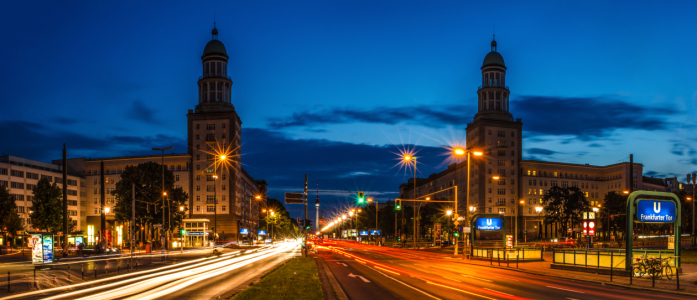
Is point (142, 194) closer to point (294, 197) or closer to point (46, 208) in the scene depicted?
point (46, 208)

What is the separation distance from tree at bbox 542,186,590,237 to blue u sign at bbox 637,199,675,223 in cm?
9967

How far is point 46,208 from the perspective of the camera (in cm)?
8888

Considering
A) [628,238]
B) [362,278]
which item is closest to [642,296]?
[628,238]

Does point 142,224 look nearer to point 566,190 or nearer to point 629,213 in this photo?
point 629,213

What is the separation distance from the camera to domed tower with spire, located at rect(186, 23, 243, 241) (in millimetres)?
129875

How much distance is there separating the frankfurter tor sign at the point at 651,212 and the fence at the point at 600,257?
1.88 ft

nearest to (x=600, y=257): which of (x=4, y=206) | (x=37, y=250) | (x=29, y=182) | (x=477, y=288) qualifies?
(x=477, y=288)

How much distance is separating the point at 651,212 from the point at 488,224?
1912 centimetres

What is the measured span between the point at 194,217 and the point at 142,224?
153ft

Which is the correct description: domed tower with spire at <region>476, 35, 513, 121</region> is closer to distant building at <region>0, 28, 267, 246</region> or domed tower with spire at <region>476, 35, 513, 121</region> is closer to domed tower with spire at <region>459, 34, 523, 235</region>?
domed tower with spire at <region>459, 34, 523, 235</region>

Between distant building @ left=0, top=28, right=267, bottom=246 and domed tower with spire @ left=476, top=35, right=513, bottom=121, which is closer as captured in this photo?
distant building @ left=0, top=28, right=267, bottom=246

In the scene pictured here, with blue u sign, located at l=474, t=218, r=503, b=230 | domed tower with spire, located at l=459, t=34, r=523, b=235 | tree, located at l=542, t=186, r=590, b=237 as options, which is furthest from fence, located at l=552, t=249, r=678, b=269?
domed tower with spire, located at l=459, t=34, r=523, b=235

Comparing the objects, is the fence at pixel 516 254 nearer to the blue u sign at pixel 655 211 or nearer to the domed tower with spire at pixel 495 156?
the blue u sign at pixel 655 211

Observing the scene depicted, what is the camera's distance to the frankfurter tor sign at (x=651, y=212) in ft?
90.7
